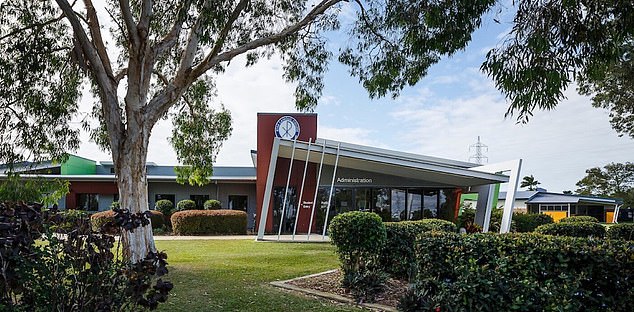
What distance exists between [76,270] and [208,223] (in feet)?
60.0

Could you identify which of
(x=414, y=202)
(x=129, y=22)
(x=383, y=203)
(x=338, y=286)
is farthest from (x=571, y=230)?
(x=129, y=22)

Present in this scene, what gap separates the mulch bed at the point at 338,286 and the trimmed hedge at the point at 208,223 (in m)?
13.3

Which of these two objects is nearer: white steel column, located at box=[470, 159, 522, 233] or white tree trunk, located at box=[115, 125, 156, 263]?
white tree trunk, located at box=[115, 125, 156, 263]

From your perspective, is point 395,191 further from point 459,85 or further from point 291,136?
point 459,85

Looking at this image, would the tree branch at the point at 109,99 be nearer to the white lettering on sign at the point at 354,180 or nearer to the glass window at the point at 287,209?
the glass window at the point at 287,209

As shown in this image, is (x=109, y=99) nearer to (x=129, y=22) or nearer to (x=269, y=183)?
(x=129, y=22)

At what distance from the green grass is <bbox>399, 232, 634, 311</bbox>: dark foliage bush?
1.49 metres

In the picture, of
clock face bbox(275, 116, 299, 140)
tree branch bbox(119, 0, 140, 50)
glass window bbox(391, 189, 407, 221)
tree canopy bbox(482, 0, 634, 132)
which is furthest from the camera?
glass window bbox(391, 189, 407, 221)

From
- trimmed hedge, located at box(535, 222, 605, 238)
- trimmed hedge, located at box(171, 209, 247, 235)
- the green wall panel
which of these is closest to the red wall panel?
trimmed hedge, located at box(171, 209, 247, 235)

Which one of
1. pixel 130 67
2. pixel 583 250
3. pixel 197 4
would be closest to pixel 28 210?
pixel 583 250

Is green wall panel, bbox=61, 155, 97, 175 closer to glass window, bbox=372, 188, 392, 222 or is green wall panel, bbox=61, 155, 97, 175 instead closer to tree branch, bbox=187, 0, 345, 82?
glass window, bbox=372, 188, 392, 222

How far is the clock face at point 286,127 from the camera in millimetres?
22266

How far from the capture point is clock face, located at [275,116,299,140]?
2227cm

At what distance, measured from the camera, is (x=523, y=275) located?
210 inches
